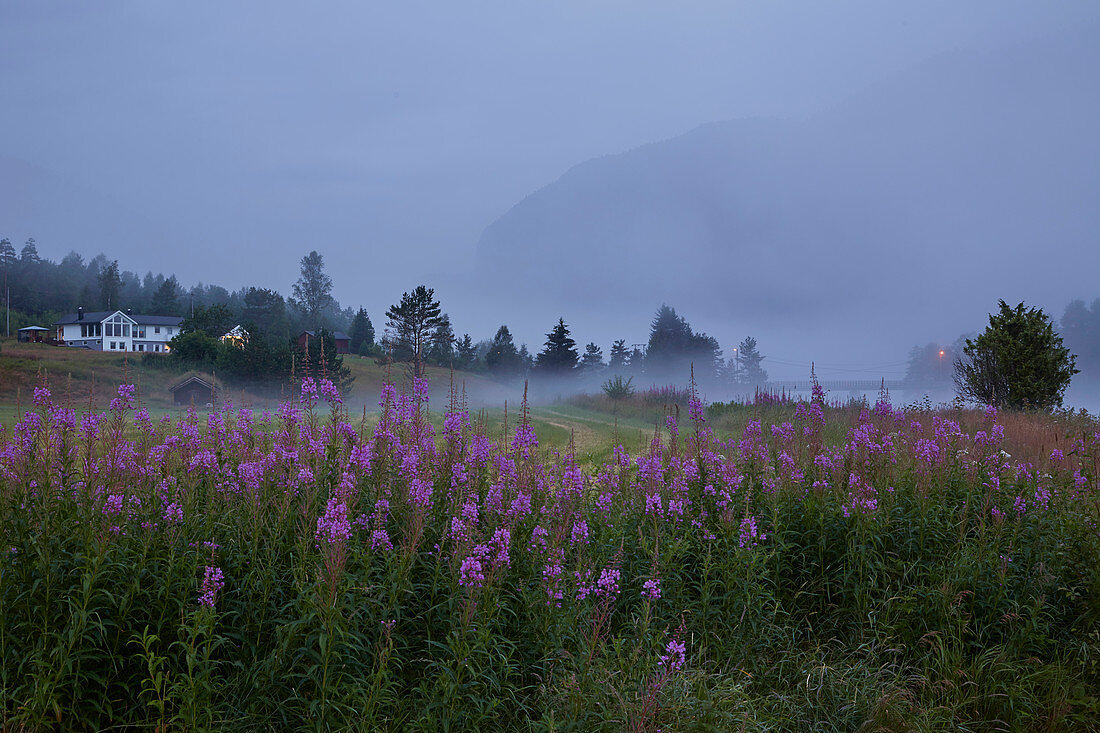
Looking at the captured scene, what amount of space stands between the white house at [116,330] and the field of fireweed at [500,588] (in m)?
82.3

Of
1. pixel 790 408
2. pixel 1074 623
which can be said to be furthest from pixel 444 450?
pixel 790 408

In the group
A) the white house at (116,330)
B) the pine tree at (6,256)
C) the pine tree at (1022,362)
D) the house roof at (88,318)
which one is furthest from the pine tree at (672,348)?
the pine tree at (6,256)

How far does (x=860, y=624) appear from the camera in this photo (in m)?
4.89

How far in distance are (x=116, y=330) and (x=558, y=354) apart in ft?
189

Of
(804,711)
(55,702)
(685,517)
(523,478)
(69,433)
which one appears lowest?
(804,711)

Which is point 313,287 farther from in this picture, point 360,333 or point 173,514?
point 173,514

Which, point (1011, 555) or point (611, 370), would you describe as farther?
point (611, 370)

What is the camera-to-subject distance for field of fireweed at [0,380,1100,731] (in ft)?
11.3

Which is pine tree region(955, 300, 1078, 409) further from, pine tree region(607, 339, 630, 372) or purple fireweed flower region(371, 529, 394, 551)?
pine tree region(607, 339, 630, 372)

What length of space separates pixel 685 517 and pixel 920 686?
2.04m

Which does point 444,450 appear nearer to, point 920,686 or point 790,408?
point 920,686

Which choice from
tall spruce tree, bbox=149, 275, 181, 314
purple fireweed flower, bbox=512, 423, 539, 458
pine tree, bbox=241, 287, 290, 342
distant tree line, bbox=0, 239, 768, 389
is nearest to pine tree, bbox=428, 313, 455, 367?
distant tree line, bbox=0, 239, 768, 389

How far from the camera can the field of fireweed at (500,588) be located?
3.44m

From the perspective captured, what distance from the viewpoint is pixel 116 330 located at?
76562 millimetres
